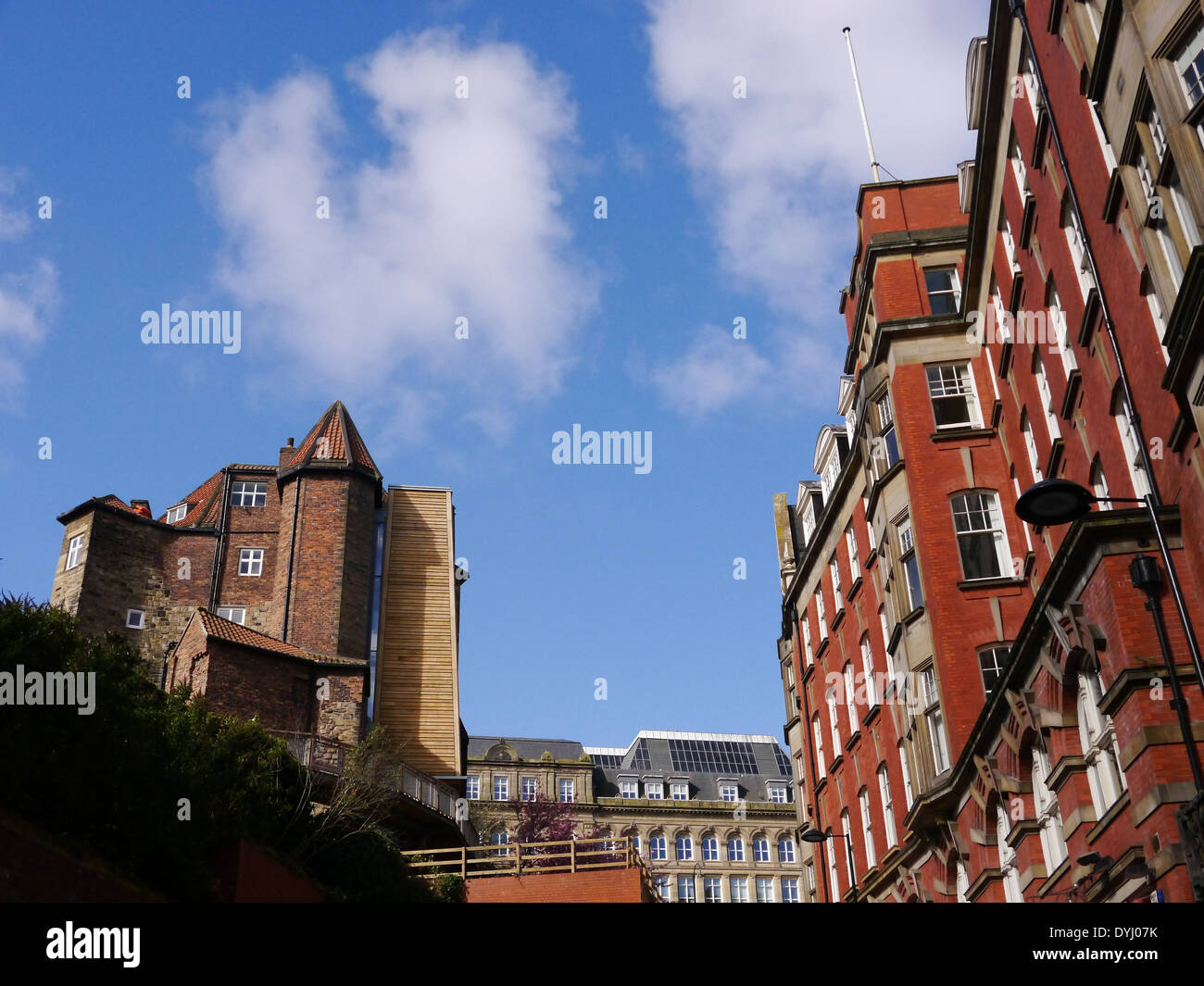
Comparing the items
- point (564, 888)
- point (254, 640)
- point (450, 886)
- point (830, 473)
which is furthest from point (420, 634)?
point (830, 473)

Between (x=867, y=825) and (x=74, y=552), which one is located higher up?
(x=74, y=552)

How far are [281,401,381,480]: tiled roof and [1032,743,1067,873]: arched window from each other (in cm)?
3390

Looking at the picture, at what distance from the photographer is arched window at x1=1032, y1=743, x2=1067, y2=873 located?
21045 millimetres

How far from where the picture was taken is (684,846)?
88438 millimetres

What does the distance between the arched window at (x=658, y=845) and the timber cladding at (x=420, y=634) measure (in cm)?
4454

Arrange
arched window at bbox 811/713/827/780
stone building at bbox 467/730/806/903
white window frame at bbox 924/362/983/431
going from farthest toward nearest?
stone building at bbox 467/730/806/903
arched window at bbox 811/713/827/780
white window frame at bbox 924/362/983/431

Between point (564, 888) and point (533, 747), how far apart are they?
58947 mm

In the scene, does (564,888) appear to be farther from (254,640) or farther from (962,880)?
(254,640)

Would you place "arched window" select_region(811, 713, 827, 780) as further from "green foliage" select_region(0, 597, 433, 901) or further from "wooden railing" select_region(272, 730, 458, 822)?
"green foliage" select_region(0, 597, 433, 901)

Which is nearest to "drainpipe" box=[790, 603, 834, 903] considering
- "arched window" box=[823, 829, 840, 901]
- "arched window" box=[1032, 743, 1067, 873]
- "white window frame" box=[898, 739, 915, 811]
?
"arched window" box=[823, 829, 840, 901]

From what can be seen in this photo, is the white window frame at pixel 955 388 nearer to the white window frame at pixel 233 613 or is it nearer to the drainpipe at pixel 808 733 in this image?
the drainpipe at pixel 808 733
